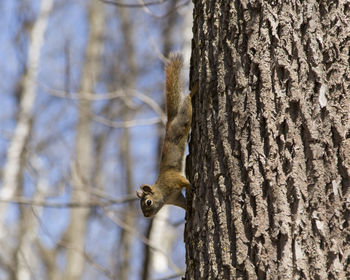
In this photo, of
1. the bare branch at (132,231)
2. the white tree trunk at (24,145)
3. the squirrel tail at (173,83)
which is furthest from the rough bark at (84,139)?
the squirrel tail at (173,83)

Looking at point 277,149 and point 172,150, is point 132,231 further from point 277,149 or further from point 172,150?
point 277,149

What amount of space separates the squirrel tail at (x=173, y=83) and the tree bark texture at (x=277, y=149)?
49.3 inches

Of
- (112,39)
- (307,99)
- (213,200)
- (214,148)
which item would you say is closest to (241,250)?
→ (213,200)

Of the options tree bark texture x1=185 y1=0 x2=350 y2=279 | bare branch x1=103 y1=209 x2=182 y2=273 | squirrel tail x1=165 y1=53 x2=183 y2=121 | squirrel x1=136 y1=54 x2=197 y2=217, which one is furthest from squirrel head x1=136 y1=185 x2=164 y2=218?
tree bark texture x1=185 y1=0 x2=350 y2=279

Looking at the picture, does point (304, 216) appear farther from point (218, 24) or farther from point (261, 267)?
point (218, 24)

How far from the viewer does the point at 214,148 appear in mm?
2141

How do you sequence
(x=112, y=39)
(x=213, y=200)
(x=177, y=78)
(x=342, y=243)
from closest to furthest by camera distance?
(x=342, y=243)
(x=213, y=200)
(x=177, y=78)
(x=112, y=39)

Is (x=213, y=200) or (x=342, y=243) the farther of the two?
(x=213, y=200)

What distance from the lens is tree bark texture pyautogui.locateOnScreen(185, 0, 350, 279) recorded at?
183 centimetres

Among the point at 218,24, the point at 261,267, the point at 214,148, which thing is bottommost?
the point at 261,267

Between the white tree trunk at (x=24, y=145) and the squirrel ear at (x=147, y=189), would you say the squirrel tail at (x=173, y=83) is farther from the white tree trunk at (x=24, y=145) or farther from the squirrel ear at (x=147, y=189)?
the white tree trunk at (x=24, y=145)

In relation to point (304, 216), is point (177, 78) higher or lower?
higher

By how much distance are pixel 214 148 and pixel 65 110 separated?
10.2m

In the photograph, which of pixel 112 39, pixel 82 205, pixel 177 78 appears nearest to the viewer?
pixel 177 78
